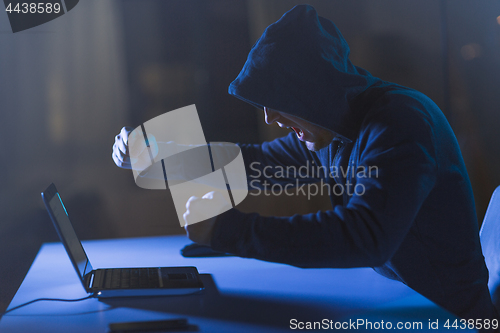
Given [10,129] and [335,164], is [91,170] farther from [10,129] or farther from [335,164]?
[335,164]

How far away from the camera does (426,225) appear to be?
0.86 m

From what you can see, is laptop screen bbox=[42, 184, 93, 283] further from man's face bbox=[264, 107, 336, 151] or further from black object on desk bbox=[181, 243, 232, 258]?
man's face bbox=[264, 107, 336, 151]

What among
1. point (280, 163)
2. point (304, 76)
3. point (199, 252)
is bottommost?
point (199, 252)

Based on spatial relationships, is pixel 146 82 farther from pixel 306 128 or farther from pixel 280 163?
pixel 306 128

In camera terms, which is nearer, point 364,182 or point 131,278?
point 364,182

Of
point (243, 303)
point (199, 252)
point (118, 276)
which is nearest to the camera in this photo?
point (243, 303)

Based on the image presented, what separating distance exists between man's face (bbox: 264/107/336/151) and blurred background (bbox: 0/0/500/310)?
33.7 inches

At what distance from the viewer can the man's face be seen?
3.14ft

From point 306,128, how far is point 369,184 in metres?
0.29

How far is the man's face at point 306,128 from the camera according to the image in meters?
0.96

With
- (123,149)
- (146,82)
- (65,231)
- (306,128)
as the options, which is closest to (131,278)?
(65,231)

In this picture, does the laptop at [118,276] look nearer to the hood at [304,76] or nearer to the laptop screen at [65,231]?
the laptop screen at [65,231]

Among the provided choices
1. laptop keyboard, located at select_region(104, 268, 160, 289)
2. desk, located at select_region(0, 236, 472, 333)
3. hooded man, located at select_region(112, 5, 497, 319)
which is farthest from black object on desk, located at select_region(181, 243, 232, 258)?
hooded man, located at select_region(112, 5, 497, 319)

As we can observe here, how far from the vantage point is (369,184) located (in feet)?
2.39
